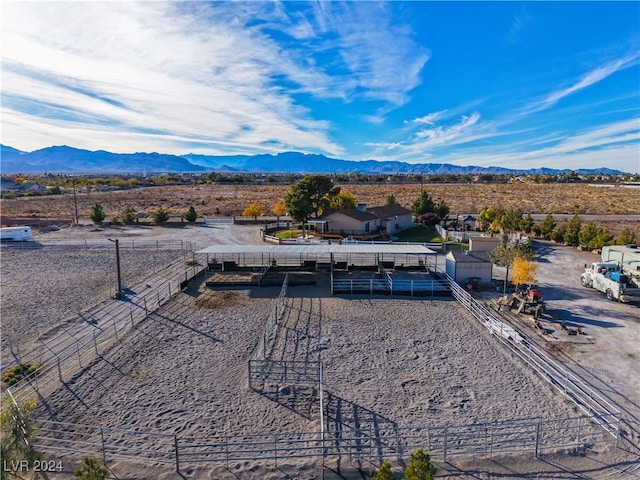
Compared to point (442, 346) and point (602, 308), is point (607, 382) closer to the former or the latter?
point (442, 346)

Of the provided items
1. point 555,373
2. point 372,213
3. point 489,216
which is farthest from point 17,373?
point 489,216

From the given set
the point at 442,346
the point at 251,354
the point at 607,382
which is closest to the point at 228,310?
the point at 251,354

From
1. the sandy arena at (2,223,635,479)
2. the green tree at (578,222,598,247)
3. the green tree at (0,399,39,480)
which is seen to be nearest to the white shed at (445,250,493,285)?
the sandy arena at (2,223,635,479)

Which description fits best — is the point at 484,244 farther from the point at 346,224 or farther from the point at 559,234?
the point at 346,224

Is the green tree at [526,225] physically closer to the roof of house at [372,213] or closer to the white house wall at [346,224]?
the roof of house at [372,213]

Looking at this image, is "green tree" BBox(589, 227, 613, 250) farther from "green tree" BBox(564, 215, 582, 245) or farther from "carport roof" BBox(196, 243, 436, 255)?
"carport roof" BBox(196, 243, 436, 255)
